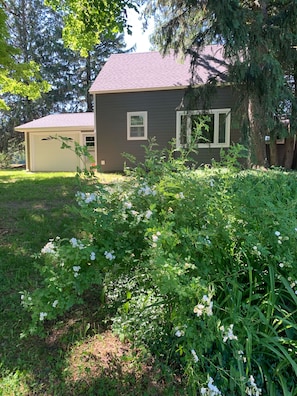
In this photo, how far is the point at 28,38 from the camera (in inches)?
1126

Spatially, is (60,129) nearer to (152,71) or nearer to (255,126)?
(152,71)

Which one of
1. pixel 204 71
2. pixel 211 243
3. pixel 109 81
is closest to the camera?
pixel 211 243

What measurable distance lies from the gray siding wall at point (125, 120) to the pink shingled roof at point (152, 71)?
304mm

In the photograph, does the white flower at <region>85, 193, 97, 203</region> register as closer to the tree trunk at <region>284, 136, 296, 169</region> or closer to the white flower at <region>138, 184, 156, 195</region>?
the white flower at <region>138, 184, 156, 195</region>

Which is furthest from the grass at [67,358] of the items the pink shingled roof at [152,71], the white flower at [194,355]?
the pink shingled roof at [152,71]

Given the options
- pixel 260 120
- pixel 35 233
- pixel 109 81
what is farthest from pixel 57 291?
pixel 109 81

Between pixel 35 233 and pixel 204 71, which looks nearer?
pixel 35 233

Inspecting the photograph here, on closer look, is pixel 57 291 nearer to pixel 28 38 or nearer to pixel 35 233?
pixel 35 233

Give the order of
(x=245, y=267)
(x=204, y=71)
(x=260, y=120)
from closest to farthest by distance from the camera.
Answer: (x=245, y=267) → (x=260, y=120) → (x=204, y=71)

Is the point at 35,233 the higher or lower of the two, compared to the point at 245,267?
lower

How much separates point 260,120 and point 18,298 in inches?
307

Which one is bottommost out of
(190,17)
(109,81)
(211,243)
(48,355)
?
(48,355)

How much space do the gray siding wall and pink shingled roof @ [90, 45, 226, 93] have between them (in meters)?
0.30

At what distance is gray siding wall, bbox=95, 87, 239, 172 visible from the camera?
494 inches
